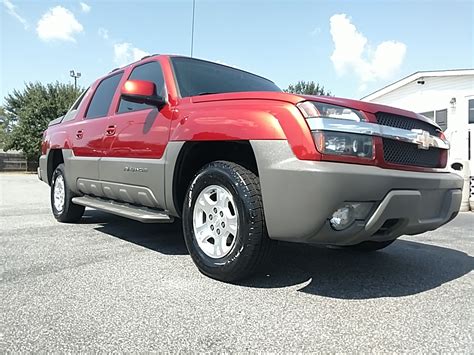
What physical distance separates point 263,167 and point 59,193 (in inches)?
156

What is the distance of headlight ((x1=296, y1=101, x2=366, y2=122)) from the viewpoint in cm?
248

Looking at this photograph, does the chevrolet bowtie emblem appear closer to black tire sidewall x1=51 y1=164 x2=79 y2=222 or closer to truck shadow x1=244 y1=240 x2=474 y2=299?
truck shadow x1=244 y1=240 x2=474 y2=299

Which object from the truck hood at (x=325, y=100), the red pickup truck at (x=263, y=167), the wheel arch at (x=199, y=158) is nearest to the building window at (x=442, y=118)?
the red pickup truck at (x=263, y=167)

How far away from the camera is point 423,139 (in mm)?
2848

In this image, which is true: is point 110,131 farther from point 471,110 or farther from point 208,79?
point 471,110

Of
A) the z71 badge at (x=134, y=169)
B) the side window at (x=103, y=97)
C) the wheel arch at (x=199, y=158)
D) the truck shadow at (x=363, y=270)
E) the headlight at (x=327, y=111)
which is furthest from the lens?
the side window at (x=103, y=97)

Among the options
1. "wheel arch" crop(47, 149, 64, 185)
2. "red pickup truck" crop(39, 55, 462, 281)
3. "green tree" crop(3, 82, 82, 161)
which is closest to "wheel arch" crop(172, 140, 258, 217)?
"red pickup truck" crop(39, 55, 462, 281)

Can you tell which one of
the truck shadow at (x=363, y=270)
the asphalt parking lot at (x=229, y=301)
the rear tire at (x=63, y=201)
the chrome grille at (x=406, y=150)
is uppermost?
the chrome grille at (x=406, y=150)

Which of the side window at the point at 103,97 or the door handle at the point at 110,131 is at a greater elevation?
the side window at the point at 103,97

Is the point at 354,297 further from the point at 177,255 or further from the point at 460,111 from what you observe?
the point at 460,111

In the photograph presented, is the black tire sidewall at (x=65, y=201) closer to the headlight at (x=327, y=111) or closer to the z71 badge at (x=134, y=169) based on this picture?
the z71 badge at (x=134, y=169)

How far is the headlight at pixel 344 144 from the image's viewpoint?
2.42m

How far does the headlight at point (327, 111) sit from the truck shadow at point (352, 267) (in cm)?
117

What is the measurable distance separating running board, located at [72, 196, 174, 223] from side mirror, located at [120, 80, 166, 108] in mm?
968
